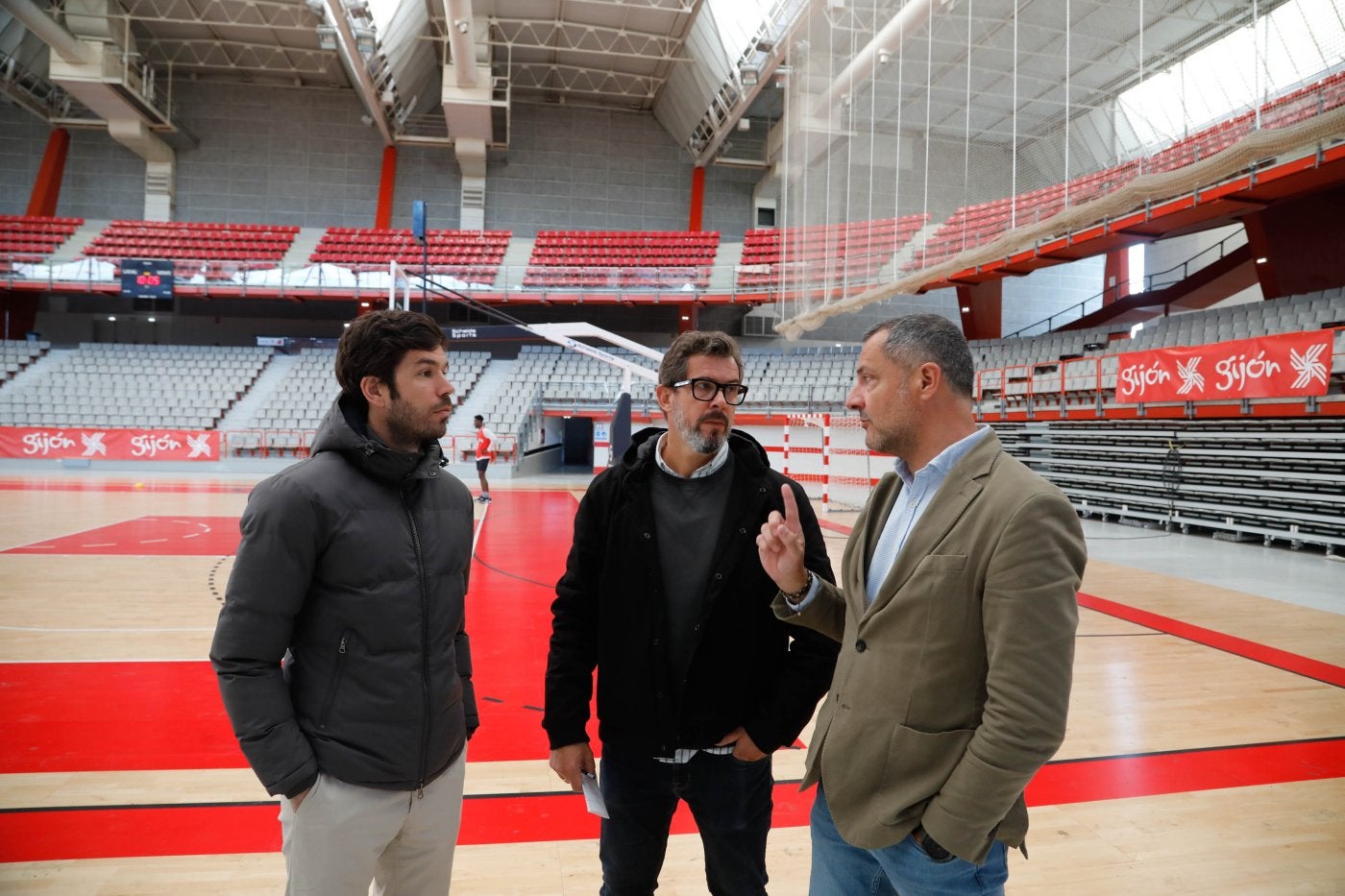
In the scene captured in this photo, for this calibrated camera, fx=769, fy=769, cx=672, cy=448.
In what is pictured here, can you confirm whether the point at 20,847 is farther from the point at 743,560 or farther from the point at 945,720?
the point at 945,720

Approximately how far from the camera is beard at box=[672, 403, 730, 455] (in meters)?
1.91

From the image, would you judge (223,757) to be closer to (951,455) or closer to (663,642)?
(663,642)

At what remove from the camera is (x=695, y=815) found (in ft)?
6.26

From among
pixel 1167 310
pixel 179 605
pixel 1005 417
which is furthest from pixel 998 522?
pixel 1167 310

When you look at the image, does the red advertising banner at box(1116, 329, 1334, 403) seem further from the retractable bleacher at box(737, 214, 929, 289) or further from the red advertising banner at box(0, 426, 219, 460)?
the red advertising banner at box(0, 426, 219, 460)

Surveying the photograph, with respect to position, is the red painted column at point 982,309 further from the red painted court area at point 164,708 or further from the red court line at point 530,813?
the red court line at point 530,813

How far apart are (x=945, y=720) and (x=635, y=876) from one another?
3.24 feet

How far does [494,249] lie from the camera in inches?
1047

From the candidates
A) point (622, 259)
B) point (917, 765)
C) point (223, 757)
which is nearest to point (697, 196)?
point (622, 259)

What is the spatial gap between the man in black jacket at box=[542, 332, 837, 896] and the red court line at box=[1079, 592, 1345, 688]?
4.56 meters

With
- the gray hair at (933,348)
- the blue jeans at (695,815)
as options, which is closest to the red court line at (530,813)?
the blue jeans at (695,815)

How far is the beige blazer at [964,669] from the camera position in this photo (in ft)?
4.13

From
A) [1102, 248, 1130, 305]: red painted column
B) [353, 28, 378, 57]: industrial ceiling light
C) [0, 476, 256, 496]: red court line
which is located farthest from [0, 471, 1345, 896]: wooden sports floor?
[1102, 248, 1130, 305]: red painted column

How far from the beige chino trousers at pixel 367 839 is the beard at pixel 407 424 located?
2.45 feet
